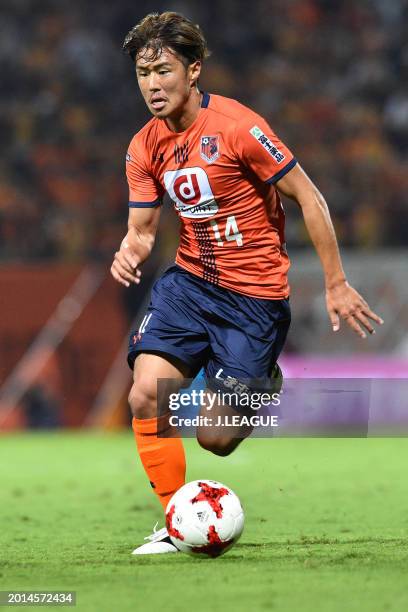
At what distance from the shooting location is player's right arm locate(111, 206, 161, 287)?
4.75m

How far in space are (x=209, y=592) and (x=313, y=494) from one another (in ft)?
11.6

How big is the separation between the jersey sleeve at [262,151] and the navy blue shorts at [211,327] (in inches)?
22.9

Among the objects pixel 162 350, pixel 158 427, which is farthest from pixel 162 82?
pixel 158 427

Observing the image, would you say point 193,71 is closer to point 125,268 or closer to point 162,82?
point 162,82

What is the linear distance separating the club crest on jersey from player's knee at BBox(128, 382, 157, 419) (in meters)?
0.98

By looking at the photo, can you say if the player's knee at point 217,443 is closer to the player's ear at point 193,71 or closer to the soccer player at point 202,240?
the soccer player at point 202,240

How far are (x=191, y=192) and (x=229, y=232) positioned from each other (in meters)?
0.25

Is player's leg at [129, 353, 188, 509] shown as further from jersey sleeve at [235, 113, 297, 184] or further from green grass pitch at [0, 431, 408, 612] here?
jersey sleeve at [235, 113, 297, 184]

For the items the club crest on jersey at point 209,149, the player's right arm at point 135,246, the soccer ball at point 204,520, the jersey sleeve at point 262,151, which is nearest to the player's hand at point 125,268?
the player's right arm at point 135,246

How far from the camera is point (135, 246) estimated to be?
197 inches

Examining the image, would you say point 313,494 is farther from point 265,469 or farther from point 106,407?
point 106,407

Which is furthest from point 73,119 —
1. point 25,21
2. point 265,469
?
point 265,469

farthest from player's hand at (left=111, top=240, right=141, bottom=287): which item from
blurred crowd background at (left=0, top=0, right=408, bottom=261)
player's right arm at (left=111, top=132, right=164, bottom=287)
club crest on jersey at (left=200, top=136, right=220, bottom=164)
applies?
blurred crowd background at (left=0, top=0, right=408, bottom=261)

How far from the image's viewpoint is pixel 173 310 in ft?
16.5
